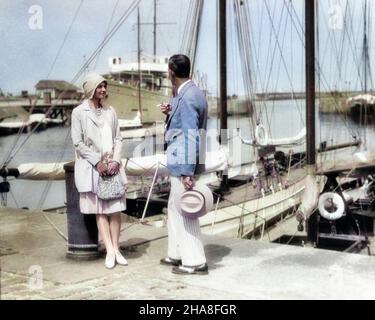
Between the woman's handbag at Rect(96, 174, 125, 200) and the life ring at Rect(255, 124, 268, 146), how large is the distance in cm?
1565

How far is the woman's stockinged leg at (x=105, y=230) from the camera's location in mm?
5496

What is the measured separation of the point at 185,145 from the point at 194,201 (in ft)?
1.51

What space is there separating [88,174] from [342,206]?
8.64 m

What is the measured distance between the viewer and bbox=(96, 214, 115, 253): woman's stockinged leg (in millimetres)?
5496

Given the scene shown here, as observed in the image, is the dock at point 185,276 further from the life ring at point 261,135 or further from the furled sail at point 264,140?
the life ring at point 261,135

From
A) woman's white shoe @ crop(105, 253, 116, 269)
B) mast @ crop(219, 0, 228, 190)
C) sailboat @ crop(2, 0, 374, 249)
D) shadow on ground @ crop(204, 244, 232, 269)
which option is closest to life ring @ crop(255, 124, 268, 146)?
sailboat @ crop(2, 0, 374, 249)

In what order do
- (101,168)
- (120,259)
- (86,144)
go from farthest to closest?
(120,259) < (86,144) < (101,168)

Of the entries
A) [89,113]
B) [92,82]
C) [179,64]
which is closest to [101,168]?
[89,113]

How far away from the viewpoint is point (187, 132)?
5035 millimetres

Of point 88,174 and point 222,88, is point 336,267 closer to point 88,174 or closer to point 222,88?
point 88,174

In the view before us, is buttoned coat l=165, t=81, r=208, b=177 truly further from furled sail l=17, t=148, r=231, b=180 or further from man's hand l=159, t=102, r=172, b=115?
furled sail l=17, t=148, r=231, b=180

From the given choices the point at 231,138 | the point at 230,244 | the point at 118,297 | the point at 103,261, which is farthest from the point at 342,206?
the point at 118,297

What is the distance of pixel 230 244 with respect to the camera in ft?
21.2

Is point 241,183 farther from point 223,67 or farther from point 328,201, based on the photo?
point 328,201
